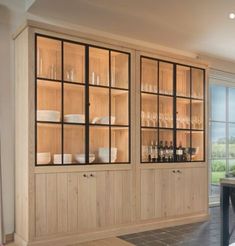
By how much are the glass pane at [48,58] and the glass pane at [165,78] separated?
5.08 ft

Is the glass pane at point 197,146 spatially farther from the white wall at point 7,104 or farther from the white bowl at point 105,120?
the white wall at point 7,104

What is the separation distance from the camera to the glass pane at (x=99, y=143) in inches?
156

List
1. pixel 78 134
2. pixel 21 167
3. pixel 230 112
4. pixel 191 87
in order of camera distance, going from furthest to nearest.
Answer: pixel 230 112
pixel 191 87
pixel 78 134
pixel 21 167

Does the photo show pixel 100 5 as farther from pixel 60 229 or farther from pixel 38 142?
pixel 60 229

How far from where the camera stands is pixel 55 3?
3.62m

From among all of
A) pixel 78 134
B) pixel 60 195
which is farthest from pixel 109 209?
pixel 78 134

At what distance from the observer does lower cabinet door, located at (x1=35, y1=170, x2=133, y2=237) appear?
11.4 feet

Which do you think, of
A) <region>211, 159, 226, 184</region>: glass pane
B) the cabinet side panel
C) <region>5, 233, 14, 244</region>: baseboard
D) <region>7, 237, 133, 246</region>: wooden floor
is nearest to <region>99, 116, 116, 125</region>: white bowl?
the cabinet side panel

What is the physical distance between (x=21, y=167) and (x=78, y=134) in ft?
2.43

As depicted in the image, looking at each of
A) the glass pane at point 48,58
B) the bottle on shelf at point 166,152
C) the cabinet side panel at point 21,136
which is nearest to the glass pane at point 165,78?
the bottle on shelf at point 166,152

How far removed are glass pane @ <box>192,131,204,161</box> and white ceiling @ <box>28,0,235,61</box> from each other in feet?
4.73

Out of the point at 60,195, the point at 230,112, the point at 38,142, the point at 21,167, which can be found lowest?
the point at 60,195

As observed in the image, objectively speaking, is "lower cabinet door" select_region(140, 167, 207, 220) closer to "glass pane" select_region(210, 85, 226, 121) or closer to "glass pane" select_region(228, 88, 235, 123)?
"glass pane" select_region(210, 85, 226, 121)

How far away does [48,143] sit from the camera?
12.1ft
